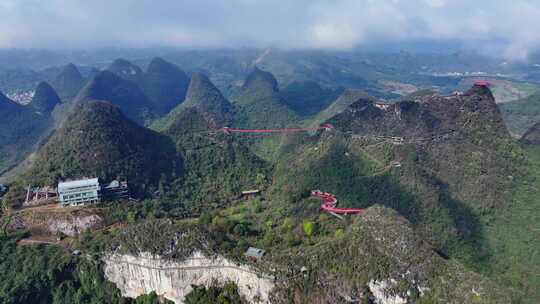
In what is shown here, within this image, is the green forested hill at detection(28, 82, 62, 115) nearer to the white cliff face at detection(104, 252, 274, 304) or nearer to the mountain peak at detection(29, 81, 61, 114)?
the mountain peak at detection(29, 81, 61, 114)

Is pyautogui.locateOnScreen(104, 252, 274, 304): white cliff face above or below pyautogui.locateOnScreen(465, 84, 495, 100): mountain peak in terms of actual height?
below

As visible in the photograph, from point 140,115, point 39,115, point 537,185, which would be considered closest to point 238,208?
point 537,185

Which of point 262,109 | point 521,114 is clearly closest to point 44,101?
point 262,109

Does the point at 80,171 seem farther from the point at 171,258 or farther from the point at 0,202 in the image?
the point at 171,258

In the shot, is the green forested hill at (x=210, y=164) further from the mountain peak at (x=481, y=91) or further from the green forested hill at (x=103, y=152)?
the mountain peak at (x=481, y=91)

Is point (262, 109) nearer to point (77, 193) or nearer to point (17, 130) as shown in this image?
point (17, 130)

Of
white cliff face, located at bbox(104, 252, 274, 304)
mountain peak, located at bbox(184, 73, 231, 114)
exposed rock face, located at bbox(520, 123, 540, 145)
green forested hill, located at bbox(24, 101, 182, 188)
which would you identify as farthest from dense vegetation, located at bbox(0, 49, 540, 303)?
mountain peak, located at bbox(184, 73, 231, 114)
